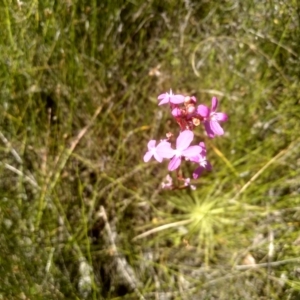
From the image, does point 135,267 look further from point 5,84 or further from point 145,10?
point 145,10

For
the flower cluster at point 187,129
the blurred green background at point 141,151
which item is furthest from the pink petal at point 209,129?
the blurred green background at point 141,151

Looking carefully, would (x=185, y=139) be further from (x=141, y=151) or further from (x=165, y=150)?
(x=141, y=151)

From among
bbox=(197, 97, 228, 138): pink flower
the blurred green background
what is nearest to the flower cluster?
bbox=(197, 97, 228, 138): pink flower

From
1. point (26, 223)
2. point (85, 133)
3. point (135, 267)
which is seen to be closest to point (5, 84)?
point (85, 133)

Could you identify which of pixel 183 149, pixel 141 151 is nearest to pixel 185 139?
pixel 183 149

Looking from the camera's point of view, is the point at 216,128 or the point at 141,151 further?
the point at 141,151
